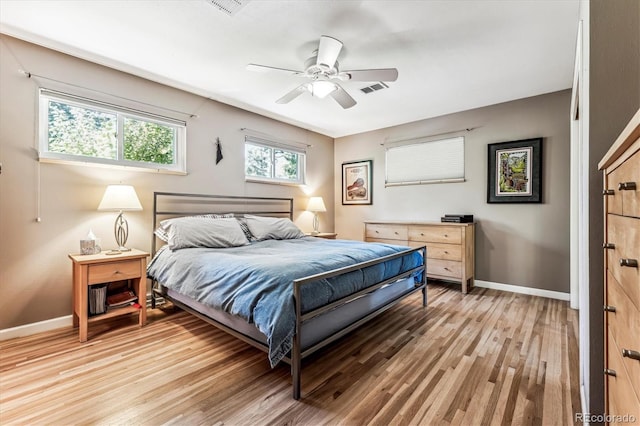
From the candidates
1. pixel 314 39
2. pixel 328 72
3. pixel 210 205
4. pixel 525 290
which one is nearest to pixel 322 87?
pixel 328 72

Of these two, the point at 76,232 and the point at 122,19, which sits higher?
the point at 122,19

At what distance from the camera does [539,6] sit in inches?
81.8

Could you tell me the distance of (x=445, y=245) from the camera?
3902 millimetres

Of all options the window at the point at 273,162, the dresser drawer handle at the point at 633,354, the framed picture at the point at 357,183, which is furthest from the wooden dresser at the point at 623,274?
the framed picture at the point at 357,183

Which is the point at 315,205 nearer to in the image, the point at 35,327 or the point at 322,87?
the point at 322,87

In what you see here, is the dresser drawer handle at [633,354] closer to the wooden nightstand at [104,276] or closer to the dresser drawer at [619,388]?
the dresser drawer at [619,388]

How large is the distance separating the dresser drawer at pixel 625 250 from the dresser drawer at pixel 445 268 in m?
2.87

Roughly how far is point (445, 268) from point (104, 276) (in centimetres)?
382

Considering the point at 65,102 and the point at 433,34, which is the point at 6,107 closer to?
the point at 65,102

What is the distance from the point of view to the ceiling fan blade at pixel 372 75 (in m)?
2.39

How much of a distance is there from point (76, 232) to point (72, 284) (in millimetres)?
487

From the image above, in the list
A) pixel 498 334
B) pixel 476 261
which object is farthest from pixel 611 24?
pixel 476 261

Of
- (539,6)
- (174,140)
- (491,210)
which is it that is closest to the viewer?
(539,6)

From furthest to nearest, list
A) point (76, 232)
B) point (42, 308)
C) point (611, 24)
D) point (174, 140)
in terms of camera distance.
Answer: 1. point (174, 140)
2. point (76, 232)
3. point (42, 308)
4. point (611, 24)
